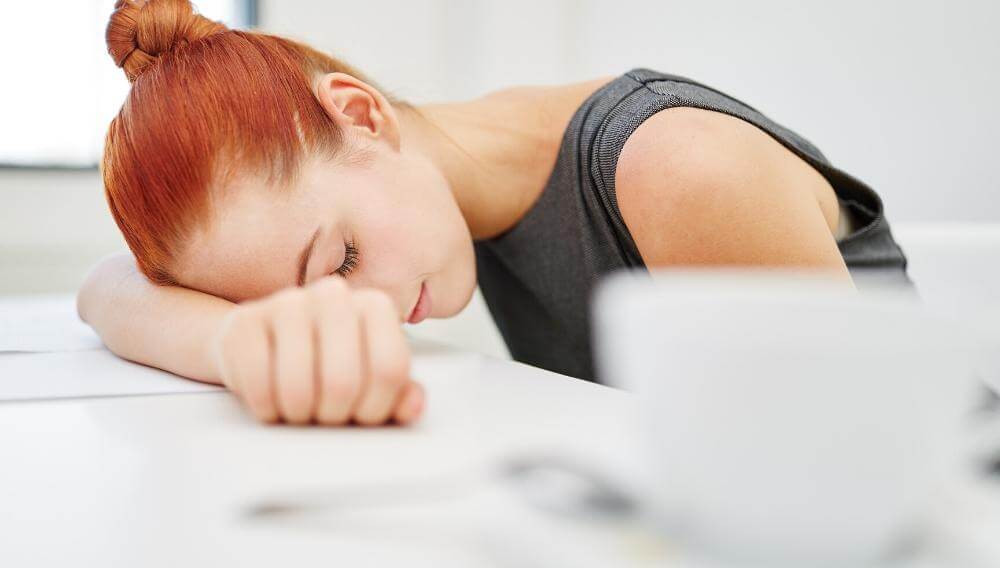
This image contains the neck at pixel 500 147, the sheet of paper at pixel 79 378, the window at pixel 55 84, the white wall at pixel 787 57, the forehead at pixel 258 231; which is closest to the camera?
the sheet of paper at pixel 79 378

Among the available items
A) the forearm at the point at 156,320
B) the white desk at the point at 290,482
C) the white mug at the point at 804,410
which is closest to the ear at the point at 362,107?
the forearm at the point at 156,320

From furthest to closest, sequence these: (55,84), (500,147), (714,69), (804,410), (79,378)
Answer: (55,84) → (714,69) → (500,147) → (79,378) → (804,410)

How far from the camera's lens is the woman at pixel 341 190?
687 mm

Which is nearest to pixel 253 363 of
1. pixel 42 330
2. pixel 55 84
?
pixel 42 330

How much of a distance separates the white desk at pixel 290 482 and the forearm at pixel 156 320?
0.09 m

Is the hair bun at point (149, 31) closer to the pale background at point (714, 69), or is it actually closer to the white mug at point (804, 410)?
the white mug at point (804, 410)

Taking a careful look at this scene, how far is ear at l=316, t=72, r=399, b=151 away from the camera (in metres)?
0.80

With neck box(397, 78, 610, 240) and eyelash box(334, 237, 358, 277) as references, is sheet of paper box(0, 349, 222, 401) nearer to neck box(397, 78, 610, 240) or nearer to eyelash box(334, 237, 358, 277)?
eyelash box(334, 237, 358, 277)

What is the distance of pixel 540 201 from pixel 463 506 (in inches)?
30.5

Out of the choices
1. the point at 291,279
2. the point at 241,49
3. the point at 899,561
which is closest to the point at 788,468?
the point at 899,561

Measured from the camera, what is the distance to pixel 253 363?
42 cm

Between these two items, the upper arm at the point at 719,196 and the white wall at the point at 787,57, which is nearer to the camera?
the upper arm at the point at 719,196

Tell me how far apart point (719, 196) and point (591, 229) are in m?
0.23

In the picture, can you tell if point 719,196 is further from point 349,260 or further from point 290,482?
point 290,482
